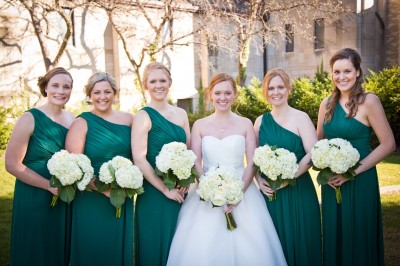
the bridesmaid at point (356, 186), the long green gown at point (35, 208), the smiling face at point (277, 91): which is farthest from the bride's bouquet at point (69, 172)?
the bridesmaid at point (356, 186)

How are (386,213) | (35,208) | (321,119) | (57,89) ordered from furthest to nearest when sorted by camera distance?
(386,213)
(321,119)
(57,89)
(35,208)

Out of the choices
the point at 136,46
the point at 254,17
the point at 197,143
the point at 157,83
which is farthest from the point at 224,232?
the point at 136,46

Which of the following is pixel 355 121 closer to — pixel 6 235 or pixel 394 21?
pixel 6 235

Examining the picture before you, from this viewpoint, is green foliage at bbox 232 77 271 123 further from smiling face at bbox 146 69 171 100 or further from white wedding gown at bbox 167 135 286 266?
smiling face at bbox 146 69 171 100

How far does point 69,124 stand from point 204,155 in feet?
5.32

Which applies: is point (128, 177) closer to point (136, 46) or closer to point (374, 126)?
point (374, 126)

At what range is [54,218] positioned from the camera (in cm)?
458

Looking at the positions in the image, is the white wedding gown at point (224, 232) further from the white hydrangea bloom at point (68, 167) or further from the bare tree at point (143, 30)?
the bare tree at point (143, 30)

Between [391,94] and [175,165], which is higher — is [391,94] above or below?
above

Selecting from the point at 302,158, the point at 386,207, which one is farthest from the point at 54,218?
the point at 386,207

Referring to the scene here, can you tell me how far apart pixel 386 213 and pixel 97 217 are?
20.0ft

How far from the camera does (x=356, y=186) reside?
186 inches

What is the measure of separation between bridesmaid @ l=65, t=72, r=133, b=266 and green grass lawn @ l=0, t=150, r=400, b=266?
2356 mm

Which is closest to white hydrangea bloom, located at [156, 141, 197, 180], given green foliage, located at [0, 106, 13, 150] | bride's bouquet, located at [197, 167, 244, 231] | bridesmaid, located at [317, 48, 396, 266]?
bride's bouquet, located at [197, 167, 244, 231]
